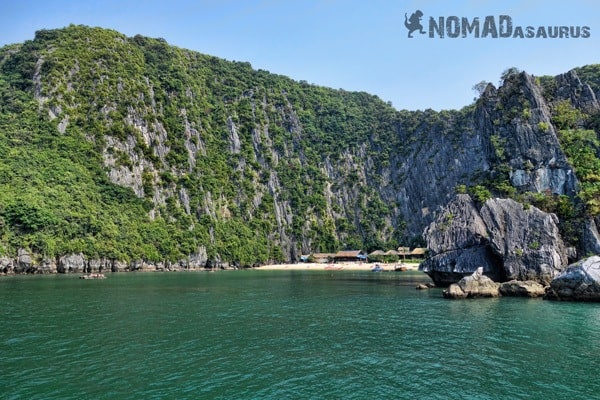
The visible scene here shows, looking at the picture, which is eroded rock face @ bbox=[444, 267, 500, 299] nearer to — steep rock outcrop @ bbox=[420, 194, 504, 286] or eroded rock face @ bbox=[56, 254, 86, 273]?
steep rock outcrop @ bbox=[420, 194, 504, 286]

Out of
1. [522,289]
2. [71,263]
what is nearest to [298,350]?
[522,289]

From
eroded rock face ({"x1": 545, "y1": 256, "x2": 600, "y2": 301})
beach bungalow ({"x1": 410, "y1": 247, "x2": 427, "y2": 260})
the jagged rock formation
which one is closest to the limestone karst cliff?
the jagged rock formation

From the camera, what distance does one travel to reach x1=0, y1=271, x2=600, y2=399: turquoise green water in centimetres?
1894

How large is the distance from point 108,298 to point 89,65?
114592 millimetres

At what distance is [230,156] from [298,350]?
449ft

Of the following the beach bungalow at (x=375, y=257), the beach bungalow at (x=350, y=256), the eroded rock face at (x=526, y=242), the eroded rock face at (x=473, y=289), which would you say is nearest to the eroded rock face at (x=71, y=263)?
the eroded rock face at (x=473, y=289)

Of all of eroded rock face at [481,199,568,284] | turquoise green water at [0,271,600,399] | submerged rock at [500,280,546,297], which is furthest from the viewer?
eroded rock face at [481,199,568,284]

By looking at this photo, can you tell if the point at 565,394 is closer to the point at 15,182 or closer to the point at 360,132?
the point at 15,182

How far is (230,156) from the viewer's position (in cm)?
15725

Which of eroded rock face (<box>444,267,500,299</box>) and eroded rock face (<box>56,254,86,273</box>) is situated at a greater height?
eroded rock face (<box>56,254,86,273</box>)

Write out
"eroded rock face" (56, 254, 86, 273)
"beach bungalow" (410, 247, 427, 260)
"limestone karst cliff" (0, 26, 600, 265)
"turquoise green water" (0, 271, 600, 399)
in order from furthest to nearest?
"beach bungalow" (410, 247, 427, 260)
"eroded rock face" (56, 254, 86, 273)
"limestone karst cliff" (0, 26, 600, 265)
"turquoise green water" (0, 271, 600, 399)

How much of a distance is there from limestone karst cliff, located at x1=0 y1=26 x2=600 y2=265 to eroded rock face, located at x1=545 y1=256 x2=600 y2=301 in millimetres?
9501

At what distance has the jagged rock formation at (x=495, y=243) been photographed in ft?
171

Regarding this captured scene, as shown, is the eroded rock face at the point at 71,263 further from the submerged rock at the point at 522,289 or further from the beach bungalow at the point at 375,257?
the beach bungalow at the point at 375,257
